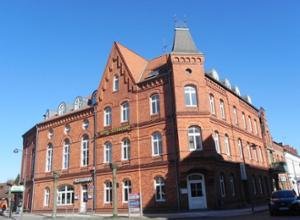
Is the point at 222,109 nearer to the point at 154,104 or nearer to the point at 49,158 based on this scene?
the point at 154,104

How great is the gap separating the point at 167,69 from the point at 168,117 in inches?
188

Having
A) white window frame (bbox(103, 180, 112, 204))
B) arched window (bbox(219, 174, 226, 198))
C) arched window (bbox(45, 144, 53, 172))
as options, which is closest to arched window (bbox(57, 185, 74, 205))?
arched window (bbox(45, 144, 53, 172))

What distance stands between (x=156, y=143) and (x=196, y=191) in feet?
18.2

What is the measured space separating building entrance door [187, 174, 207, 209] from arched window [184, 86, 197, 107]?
630 cm

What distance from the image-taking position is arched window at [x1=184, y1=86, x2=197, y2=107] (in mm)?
28089

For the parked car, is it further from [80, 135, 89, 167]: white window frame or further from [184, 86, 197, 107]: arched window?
[80, 135, 89, 167]: white window frame

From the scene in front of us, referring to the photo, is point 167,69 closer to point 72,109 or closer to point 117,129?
point 117,129

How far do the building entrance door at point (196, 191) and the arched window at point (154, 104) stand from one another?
22.6 feet

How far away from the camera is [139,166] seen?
94.1 feet

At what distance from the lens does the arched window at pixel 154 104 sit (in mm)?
29352

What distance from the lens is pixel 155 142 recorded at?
93.8ft

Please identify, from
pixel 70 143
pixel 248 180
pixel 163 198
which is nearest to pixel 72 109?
pixel 70 143

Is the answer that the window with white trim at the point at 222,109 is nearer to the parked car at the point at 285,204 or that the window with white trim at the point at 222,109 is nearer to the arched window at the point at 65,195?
the parked car at the point at 285,204

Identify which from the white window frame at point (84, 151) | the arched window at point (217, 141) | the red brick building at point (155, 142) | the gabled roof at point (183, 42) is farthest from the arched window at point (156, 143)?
the white window frame at point (84, 151)
